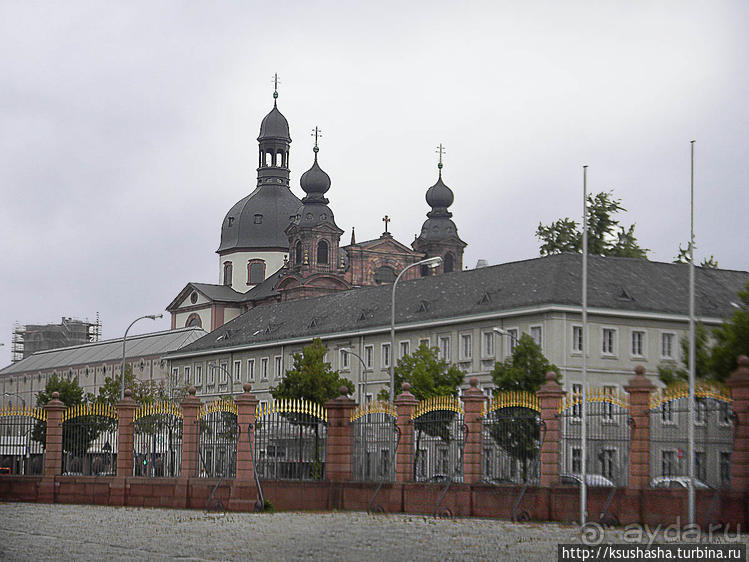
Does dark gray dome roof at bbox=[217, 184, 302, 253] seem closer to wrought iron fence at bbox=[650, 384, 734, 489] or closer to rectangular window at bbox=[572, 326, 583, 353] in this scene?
rectangular window at bbox=[572, 326, 583, 353]

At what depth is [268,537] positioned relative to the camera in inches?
1098

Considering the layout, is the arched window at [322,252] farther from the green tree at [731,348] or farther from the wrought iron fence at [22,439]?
the green tree at [731,348]

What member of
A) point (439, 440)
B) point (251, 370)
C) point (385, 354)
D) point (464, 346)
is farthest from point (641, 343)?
point (251, 370)

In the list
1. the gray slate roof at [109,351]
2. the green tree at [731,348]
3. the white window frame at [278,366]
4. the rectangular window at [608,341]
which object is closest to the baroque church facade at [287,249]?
the gray slate roof at [109,351]

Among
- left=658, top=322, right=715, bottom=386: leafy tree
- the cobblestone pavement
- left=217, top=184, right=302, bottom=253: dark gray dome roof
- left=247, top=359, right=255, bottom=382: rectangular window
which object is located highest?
left=217, top=184, right=302, bottom=253: dark gray dome roof

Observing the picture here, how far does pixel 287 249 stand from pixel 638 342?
84.4 metres

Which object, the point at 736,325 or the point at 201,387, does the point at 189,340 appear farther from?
the point at 736,325

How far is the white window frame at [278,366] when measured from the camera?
89.8 metres

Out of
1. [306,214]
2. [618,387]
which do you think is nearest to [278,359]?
[618,387]

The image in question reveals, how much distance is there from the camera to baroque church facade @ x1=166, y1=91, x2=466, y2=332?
130m

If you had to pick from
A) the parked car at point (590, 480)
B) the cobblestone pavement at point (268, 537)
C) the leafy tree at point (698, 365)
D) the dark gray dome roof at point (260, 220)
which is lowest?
the cobblestone pavement at point (268, 537)

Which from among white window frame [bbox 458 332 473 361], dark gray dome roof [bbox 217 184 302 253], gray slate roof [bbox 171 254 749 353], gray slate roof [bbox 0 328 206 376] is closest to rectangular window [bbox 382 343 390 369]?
gray slate roof [bbox 171 254 749 353]

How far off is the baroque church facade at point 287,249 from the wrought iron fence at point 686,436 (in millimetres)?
94316

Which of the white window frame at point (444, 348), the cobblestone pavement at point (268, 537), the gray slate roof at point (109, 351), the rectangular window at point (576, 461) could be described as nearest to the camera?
the cobblestone pavement at point (268, 537)
